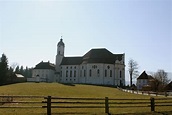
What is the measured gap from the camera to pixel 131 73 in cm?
8569

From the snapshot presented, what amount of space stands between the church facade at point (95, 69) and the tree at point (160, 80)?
53.3 ft

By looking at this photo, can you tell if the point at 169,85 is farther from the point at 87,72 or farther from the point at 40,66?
the point at 40,66

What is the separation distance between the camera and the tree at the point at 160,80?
66.5 m

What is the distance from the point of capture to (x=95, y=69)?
8662 centimetres

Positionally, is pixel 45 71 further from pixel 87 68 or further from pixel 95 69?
pixel 95 69

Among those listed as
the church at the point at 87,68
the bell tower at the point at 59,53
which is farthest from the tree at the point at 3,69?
the bell tower at the point at 59,53

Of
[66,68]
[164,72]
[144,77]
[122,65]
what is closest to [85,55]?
[66,68]

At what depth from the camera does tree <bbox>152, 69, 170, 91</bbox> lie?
66.5 meters

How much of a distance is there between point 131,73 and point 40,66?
138 feet

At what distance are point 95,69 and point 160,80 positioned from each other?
26017 mm

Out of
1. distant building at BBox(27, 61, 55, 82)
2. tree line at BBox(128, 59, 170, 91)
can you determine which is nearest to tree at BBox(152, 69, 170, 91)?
tree line at BBox(128, 59, 170, 91)

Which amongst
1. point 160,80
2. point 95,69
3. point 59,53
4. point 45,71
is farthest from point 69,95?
point 59,53

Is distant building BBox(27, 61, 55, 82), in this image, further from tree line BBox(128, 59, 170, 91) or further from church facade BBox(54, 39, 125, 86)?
tree line BBox(128, 59, 170, 91)

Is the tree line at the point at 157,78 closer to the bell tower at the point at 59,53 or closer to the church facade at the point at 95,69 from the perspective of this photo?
the church facade at the point at 95,69
